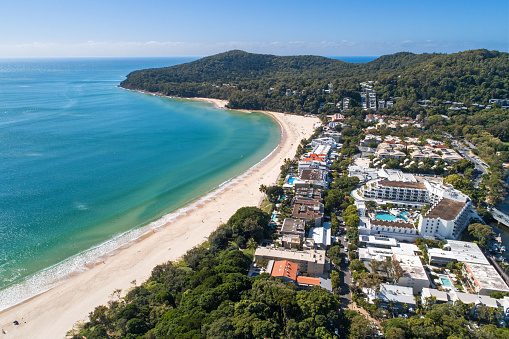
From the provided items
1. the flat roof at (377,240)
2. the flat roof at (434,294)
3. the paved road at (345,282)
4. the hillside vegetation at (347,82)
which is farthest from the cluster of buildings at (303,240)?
the hillside vegetation at (347,82)

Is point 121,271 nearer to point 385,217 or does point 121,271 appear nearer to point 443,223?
point 385,217

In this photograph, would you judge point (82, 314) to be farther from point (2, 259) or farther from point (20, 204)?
point (20, 204)

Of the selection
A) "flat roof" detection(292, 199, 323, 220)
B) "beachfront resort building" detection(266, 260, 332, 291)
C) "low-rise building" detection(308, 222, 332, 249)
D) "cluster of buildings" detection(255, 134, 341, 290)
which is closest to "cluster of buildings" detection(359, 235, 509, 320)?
"low-rise building" detection(308, 222, 332, 249)

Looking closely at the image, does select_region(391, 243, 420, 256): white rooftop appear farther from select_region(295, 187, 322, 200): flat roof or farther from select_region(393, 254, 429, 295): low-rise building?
select_region(295, 187, 322, 200): flat roof

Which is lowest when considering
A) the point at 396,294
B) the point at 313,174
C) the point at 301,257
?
the point at 396,294

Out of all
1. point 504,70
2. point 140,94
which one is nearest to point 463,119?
point 504,70

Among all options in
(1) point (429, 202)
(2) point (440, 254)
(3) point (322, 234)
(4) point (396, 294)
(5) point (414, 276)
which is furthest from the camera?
(1) point (429, 202)

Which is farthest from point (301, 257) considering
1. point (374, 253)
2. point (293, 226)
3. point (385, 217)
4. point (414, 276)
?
point (385, 217)

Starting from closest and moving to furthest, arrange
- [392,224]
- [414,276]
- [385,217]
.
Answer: [414,276] → [392,224] → [385,217]
